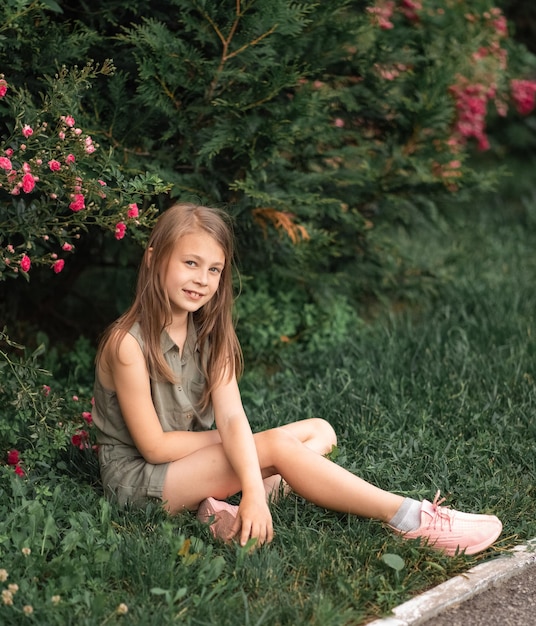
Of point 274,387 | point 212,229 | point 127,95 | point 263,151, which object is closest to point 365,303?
point 274,387

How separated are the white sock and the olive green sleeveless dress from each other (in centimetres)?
76

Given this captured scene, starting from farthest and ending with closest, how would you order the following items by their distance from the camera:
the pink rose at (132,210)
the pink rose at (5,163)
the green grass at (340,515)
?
1. the pink rose at (132,210)
2. the pink rose at (5,163)
3. the green grass at (340,515)

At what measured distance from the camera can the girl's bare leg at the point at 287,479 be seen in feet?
9.25

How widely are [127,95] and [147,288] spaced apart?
3.63 feet

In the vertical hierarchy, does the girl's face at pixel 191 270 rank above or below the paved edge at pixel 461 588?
above

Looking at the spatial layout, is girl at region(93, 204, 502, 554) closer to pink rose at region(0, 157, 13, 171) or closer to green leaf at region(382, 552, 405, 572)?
green leaf at region(382, 552, 405, 572)

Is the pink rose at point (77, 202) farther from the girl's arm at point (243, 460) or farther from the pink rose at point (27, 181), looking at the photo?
the girl's arm at point (243, 460)

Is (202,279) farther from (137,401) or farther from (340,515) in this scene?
(340,515)

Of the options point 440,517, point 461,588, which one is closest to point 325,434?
point 440,517

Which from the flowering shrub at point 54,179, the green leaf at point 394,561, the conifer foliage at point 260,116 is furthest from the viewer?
the conifer foliage at point 260,116

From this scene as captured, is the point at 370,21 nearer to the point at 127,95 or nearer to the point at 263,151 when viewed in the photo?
the point at 263,151

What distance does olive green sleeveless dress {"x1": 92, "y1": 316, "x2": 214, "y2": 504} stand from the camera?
2926 millimetres

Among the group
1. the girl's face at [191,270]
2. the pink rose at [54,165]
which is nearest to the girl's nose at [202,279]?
the girl's face at [191,270]

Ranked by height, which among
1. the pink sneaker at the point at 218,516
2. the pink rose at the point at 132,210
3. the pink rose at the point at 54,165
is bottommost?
the pink sneaker at the point at 218,516
